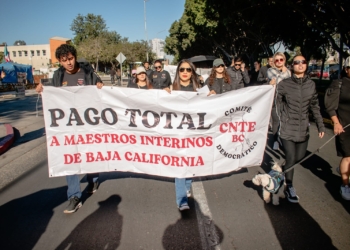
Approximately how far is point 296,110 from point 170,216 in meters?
2.12

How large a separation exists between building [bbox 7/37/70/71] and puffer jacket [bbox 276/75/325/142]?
8760 centimetres

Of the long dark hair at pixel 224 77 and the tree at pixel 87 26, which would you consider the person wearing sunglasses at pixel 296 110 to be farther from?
the tree at pixel 87 26

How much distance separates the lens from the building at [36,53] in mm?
80438

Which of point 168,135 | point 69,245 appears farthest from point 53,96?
point 69,245

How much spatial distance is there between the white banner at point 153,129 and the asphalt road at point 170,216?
19.6 inches

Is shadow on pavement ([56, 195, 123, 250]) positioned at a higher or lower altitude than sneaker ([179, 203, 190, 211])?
lower

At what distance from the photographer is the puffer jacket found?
3389 millimetres

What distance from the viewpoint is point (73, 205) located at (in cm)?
336

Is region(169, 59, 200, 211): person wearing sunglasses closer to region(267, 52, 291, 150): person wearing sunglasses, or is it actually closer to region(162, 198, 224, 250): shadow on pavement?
region(162, 198, 224, 250): shadow on pavement

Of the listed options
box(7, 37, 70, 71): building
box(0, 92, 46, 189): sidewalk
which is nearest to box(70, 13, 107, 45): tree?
box(7, 37, 70, 71): building

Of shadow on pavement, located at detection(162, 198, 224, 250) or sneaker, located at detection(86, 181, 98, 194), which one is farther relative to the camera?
sneaker, located at detection(86, 181, 98, 194)

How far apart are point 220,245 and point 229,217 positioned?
1.83 feet

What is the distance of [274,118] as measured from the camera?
17.3 feet

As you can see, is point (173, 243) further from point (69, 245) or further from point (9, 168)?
point (9, 168)
